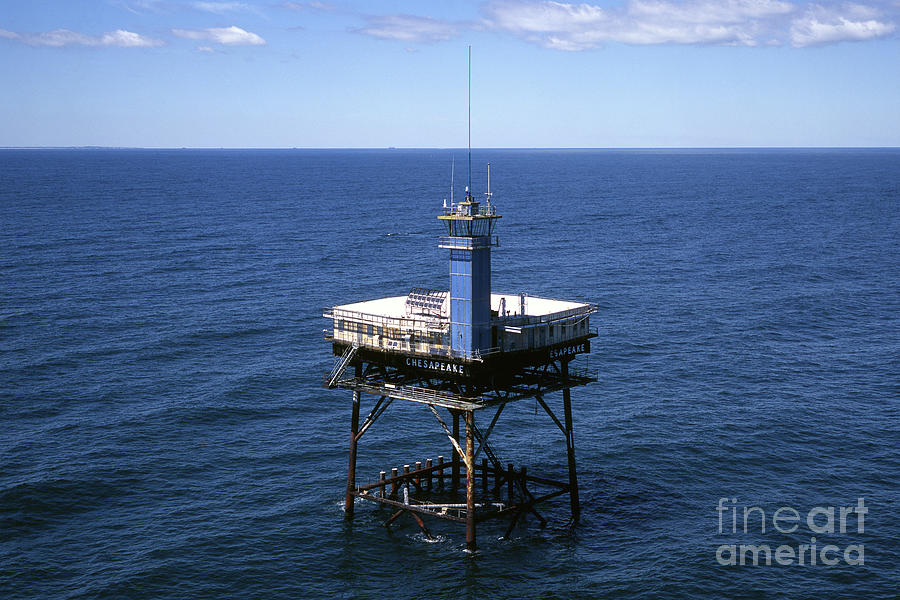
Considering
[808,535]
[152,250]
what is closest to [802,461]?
[808,535]

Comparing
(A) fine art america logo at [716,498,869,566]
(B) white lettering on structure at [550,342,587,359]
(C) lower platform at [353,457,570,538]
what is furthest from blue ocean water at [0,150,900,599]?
(B) white lettering on structure at [550,342,587,359]

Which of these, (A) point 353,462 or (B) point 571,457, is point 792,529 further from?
(A) point 353,462

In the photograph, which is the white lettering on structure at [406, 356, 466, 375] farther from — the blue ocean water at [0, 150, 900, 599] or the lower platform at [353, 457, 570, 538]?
the blue ocean water at [0, 150, 900, 599]

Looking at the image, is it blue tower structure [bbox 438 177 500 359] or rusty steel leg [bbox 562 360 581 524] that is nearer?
blue tower structure [bbox 438 177 500 359]

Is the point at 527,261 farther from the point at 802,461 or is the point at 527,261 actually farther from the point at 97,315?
the point at 802,461

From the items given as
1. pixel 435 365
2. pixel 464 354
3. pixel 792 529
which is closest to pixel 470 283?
pixel 464 354

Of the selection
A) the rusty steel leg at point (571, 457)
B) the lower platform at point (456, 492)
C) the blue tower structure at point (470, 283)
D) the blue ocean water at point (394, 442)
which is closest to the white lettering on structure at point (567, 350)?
the rusty steel leg at point (571, 457)
